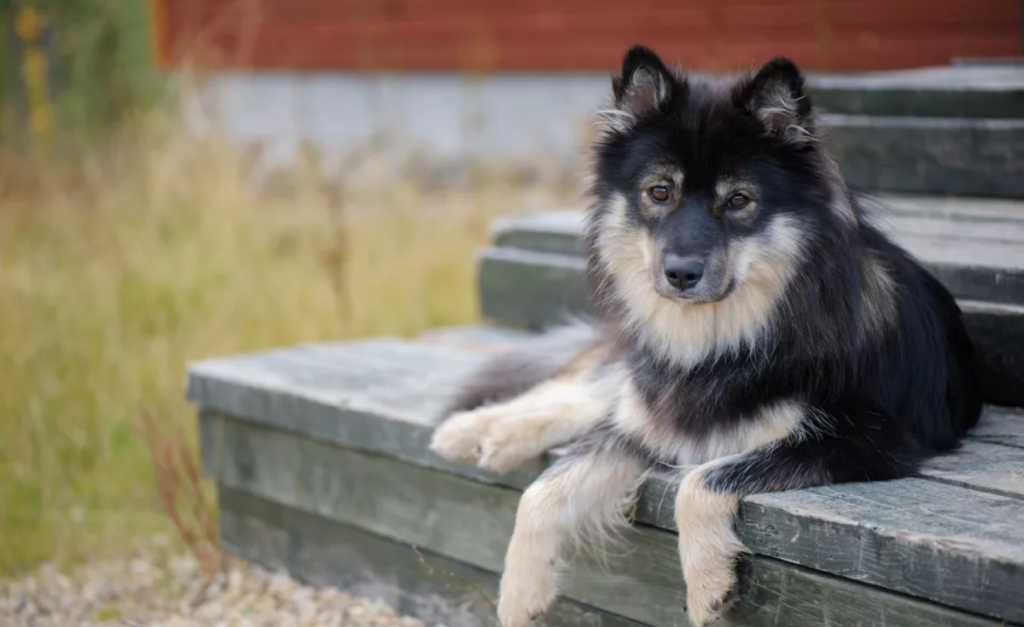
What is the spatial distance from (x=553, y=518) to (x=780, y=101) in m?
1.03

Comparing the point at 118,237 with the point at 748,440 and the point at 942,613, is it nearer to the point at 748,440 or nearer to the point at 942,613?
the point at 748,440

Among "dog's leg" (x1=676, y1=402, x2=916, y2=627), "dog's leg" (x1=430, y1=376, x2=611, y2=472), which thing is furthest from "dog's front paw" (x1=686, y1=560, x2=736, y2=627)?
"dog's leg" (x1=430, y1=376, x2=611, y2=472)

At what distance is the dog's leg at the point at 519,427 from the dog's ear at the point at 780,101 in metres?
0.82

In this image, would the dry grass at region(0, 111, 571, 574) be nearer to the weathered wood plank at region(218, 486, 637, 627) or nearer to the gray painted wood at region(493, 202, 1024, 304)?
the weathered wood plank at region(218, 486, 637, 627)

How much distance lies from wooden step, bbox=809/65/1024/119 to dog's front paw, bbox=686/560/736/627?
2.13m

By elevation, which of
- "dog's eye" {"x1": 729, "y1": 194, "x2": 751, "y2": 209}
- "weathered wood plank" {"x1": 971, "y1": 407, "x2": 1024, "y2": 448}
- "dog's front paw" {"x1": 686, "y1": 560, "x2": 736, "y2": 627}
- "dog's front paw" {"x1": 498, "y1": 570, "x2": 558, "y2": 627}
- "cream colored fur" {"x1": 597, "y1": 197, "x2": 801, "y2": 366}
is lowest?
"dog's front paw" {"x1": 498, "y1": 570, "x2": 558, "y2": 627}

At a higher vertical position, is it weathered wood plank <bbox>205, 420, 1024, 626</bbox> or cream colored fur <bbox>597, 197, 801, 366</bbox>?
cream colored fur <bbox>597, 197, 801, 366</bbox>

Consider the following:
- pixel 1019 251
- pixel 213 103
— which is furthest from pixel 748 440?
pixel 213 103

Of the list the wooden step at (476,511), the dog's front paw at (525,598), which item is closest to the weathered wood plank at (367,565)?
the wooden step at (476,511)

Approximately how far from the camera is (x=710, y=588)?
2.37 metres

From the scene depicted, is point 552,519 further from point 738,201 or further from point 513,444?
point 738,201

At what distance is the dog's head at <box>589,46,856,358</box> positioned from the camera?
8.19ft

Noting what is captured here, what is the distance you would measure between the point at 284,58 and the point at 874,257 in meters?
10.7

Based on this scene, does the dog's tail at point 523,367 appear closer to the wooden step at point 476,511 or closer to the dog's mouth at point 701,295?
the wooden step at point 476,511
